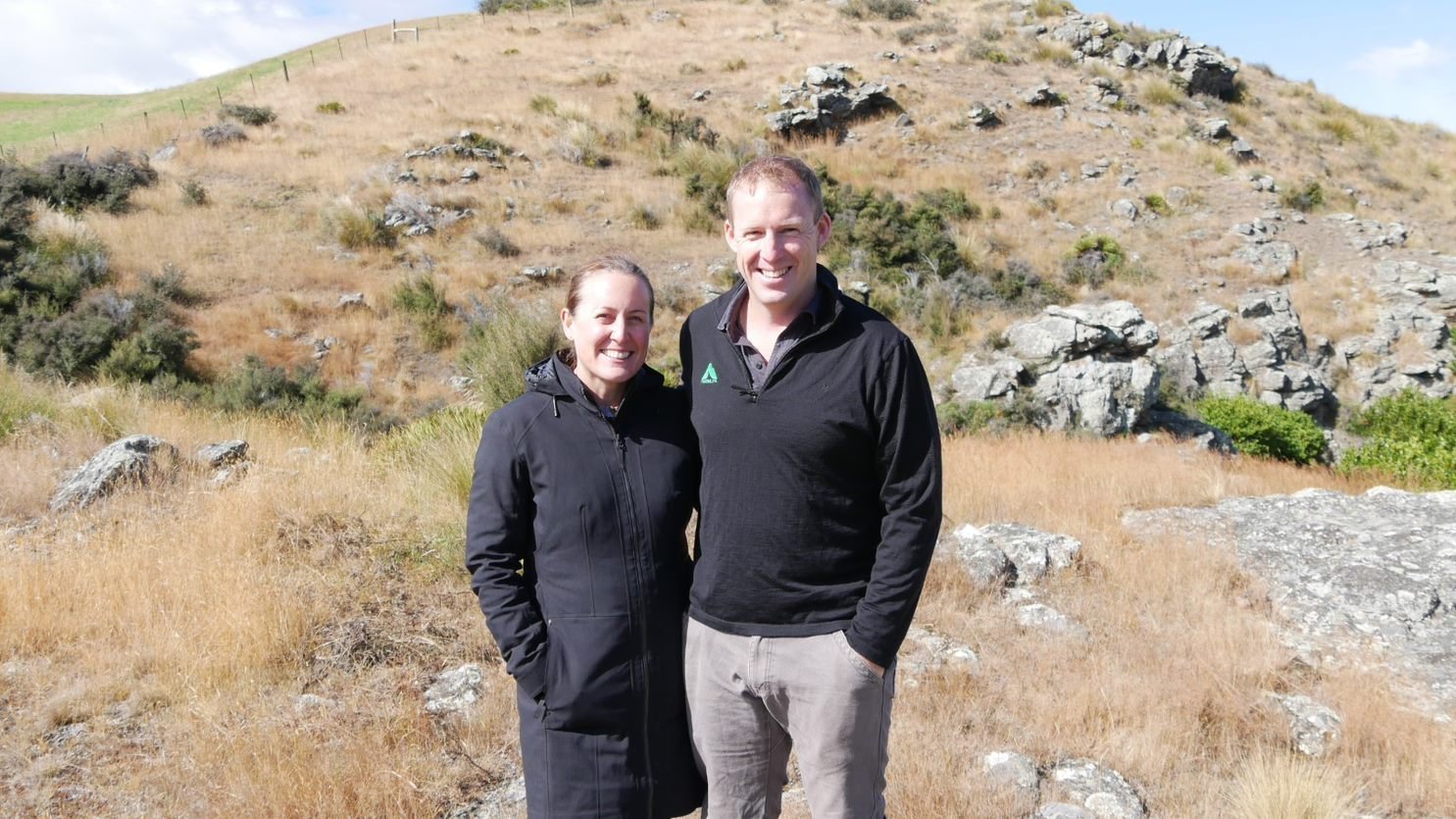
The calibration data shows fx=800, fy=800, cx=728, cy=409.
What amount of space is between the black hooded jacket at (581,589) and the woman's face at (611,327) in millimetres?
84

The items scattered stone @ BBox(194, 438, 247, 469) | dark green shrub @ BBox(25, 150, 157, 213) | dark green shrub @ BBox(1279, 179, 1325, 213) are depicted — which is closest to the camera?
scattered stone @ BBox(194, 438, 247, 469)

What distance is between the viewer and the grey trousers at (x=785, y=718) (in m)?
1.82

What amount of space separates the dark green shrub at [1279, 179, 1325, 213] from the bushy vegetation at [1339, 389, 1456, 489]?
7.59 metres

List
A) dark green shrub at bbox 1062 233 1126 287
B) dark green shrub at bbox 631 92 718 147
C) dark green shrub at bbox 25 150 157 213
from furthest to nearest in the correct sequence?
dark green shrub at bbox 631 92 718 147, dark green shrub at bbox 1062 233 1126 287, dark green shrub at bbox 25 150 157 213

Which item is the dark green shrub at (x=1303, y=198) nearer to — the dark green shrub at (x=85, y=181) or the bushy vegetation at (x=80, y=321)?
the bushy vegetation at (x=80, y=321)

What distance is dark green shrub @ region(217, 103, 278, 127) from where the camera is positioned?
798 inches

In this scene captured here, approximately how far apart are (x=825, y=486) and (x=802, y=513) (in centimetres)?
8

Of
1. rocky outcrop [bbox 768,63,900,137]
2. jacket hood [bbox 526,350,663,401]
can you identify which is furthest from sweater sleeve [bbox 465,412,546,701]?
rocky outcrop [bbox 768,63,900,137]

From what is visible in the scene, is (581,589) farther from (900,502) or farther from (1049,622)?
(1049,622)

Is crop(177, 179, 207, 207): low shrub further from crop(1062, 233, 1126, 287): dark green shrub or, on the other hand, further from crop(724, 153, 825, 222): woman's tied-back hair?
crop(724, 153, 825, 222): woman's tied-back hair

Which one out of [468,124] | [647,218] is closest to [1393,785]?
[647,218]

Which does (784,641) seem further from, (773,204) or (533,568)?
(773,204)

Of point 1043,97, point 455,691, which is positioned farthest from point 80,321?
point 1043,97

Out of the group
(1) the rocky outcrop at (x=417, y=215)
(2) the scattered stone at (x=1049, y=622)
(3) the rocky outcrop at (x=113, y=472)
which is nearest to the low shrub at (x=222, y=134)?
(1) the rocky outcrop at (x=417, y=215)
